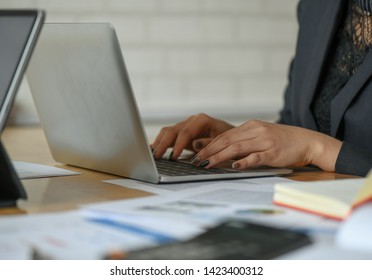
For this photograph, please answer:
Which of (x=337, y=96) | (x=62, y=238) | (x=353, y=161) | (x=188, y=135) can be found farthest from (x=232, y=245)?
(x=337, y=96)

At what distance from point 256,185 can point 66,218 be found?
411 mm

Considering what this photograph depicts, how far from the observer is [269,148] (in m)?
1.45

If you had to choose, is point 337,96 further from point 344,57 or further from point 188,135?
point 188,135

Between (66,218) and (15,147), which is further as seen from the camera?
(15,147)

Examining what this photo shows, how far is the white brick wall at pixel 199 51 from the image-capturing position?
10.8 feet

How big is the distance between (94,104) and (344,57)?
2.66 feet

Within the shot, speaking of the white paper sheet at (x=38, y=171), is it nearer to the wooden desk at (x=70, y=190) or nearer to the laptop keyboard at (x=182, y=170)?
the wooden desk at (x=70, y=190)

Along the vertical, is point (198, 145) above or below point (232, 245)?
below

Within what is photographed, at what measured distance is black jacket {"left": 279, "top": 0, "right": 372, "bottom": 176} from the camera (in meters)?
1.53

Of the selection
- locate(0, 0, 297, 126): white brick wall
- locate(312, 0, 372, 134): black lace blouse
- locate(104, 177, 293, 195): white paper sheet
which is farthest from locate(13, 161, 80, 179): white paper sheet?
locate(0, 0, 297, 126): white brick wall

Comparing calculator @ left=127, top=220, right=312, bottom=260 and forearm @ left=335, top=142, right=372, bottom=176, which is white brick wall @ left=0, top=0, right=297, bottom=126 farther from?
calculator @ left=127, top=220, right=312, bottom=260
